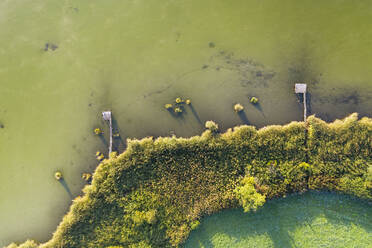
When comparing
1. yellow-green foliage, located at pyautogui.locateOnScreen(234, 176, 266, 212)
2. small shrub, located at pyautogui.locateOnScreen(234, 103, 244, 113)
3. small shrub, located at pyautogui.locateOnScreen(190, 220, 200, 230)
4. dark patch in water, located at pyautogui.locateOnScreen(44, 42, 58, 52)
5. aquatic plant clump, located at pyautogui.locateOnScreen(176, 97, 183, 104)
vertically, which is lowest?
small shrub, located at pyautogui.locateOnScreen(190, 220, 200, 230)

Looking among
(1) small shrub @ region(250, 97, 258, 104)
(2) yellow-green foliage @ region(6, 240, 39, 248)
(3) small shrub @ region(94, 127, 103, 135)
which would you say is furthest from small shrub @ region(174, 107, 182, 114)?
(2) yellow-green foliage @ region(6, 240, 39, 248)

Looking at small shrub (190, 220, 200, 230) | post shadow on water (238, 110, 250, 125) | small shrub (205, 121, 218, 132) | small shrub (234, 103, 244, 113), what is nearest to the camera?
small shrub (190, 220, 200, 230)

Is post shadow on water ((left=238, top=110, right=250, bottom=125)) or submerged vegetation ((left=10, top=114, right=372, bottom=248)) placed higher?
post shadow on water ((left=238, top=110, right=250, bottom=125))

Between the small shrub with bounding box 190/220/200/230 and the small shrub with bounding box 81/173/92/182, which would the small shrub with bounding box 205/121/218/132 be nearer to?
the small shrub with bounding box 190/220/200/230

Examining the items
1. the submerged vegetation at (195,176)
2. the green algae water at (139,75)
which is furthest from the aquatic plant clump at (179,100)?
the submerged vegetation at (195,176)

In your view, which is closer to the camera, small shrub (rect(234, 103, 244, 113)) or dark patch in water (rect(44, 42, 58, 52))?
small shrub (rect(234, 103, 244, 113))

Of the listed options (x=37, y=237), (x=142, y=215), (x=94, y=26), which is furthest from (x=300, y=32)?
(x=37, y=237)

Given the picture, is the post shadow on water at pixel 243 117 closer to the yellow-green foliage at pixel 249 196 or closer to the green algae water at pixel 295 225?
the yellow-green foliage at pixel 249 196
